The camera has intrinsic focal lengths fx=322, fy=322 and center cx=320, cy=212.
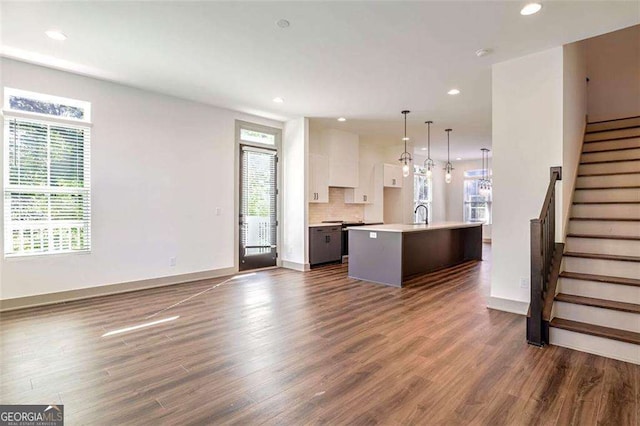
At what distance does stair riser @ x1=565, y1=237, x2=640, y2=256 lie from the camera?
3.29 m

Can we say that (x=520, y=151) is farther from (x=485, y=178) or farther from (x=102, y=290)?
(x=485, y=178)

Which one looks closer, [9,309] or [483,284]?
[9,309]

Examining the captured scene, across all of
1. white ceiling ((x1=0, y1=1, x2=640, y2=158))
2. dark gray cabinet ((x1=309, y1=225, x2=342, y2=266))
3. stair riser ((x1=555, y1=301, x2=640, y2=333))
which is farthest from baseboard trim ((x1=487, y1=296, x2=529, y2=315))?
dark gray cabinet ((x1=309, y1=225, x2=342, y2=266))

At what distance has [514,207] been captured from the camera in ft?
12.3

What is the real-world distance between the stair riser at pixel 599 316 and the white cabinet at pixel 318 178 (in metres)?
4.81

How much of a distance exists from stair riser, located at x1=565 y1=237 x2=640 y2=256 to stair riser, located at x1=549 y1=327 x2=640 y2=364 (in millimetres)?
1166

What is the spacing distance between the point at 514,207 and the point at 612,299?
1.24m

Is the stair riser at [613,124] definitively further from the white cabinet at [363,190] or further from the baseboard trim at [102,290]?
the baseboard trim at [102,290]

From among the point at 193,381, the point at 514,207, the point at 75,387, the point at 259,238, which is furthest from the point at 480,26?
the point at 259,238

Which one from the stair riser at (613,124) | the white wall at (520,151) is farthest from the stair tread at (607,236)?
the stair riser at (613,124)

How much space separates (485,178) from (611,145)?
271 inches

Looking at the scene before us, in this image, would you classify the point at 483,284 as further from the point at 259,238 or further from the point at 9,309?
the point at 9,309

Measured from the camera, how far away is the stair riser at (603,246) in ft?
10.8

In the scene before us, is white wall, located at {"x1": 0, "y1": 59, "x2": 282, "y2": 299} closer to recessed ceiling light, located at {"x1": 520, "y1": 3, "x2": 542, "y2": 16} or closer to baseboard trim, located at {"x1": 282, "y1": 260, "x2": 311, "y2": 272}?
baseboard trim, located at {"x1": 282, "y1": 260, "x2": 311, "y2": 272}
